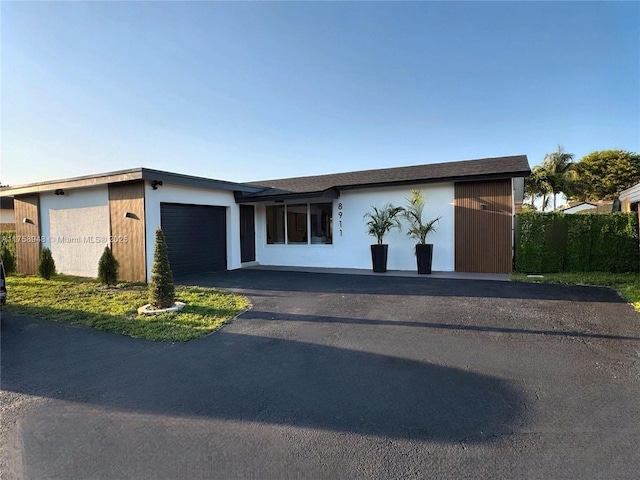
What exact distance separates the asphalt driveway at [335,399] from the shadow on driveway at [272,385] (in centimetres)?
2

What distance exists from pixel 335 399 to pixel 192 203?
9.87 metres

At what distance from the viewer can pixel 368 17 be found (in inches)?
400

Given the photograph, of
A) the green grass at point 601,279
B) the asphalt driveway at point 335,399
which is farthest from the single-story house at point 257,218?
the asphalt driveway at point 335,399

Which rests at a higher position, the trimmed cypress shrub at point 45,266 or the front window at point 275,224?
the front window at point 275,224

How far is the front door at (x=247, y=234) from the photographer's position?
45.5ft

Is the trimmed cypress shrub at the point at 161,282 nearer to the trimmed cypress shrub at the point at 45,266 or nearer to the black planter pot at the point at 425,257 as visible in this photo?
the trimmed cypress shrub at the point at 45,266

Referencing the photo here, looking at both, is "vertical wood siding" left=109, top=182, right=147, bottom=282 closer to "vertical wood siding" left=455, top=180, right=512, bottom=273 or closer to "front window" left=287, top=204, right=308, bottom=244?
"front window" left=287, top=204, right=308, bottom=244

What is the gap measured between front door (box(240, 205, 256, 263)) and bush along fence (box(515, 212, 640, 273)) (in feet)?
32.3

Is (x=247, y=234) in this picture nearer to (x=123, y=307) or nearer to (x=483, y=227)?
(x=123, y=307)

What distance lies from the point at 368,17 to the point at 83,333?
423 inches

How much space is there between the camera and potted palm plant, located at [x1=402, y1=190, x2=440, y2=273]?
1091cm

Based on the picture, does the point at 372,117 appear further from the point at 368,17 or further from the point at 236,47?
the point at 236,47

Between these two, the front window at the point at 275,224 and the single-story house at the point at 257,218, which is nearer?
the single-story house at the point at 257,218

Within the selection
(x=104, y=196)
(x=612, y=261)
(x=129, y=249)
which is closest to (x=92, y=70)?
(x=104, y=196)
